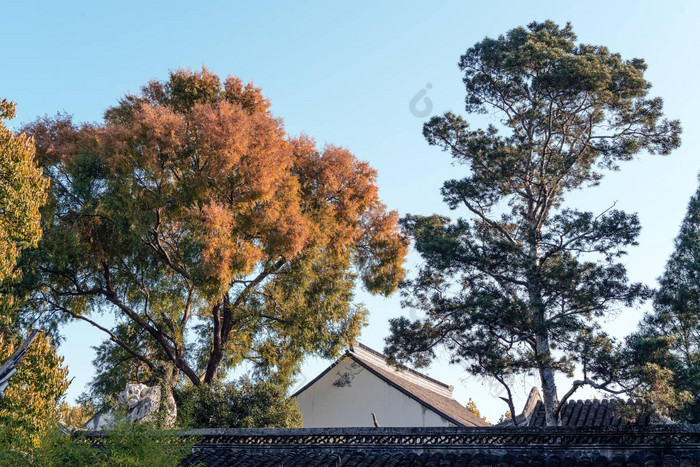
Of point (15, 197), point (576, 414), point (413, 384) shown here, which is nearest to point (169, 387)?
point (15, 197)

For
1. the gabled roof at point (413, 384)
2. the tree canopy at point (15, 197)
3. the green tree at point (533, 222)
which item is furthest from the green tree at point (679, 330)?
the tree canopy at point (15, 197)

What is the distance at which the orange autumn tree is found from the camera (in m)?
16.7

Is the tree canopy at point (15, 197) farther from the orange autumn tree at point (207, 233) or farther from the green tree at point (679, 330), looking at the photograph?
the green tree at point (679, 330)

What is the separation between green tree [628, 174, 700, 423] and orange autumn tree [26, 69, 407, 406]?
325 inches

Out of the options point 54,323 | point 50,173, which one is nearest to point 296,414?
point 54,323

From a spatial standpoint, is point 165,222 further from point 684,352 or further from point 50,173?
point 684,352

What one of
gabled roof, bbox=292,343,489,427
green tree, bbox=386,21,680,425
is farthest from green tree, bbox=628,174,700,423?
gabled roof, bbox=292,343,489,427

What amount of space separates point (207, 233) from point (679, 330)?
989 cm

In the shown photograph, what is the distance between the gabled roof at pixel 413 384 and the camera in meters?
19.4

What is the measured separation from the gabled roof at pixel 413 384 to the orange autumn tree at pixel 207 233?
5.71ft

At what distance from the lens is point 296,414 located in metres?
16.5

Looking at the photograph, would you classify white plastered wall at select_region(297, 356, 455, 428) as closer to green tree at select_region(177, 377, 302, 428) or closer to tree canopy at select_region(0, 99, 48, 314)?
green tree at select_region(177, 377, 302, 428)

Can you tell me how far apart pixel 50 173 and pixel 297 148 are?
21.3 ft

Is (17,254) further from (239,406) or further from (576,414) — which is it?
(576,414)
